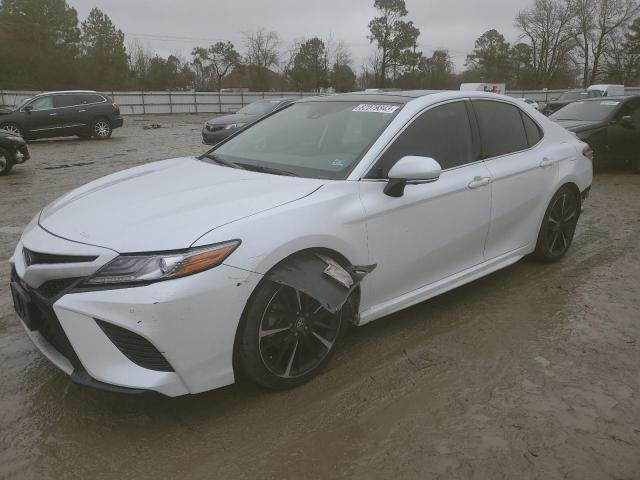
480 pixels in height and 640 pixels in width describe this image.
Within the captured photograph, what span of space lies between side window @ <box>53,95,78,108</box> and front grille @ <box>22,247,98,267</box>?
57.0ft

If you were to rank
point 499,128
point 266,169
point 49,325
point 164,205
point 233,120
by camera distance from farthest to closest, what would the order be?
point 233,120 < point 499,128 < point 266,169 < point 164,205 < point 49,325

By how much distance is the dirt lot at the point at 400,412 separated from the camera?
243 cm

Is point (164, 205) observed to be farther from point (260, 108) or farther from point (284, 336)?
point (260, 108)

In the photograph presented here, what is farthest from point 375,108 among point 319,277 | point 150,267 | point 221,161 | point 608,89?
point 608,89

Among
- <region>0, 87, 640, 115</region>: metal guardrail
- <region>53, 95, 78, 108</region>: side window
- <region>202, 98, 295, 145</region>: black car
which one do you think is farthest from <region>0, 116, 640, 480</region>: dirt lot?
<region>0, 87, 640, 115</region>: metal guardrail

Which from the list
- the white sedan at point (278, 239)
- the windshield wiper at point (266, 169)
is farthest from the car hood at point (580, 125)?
the windshield wiper at point (266, 169)

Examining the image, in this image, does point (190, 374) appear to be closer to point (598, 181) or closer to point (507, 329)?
point (507, 329)

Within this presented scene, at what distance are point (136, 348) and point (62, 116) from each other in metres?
18.1

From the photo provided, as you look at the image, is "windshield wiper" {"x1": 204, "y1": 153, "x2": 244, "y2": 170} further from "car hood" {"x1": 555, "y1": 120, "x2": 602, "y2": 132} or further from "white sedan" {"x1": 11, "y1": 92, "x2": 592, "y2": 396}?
"car hood" {"x1": 555, "y1": 120, "x2": 602, "y2": 132}

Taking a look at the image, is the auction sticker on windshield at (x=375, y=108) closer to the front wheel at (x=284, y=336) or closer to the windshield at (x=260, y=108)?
the front wheel at (x=284, y=336)

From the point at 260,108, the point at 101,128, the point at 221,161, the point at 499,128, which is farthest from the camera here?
the point at 101,128

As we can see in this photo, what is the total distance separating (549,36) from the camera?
64562 mm

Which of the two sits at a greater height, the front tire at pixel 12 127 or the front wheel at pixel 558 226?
the front tire at pixel 12 127

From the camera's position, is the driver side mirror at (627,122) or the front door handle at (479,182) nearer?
the front door handle at (479,182)
